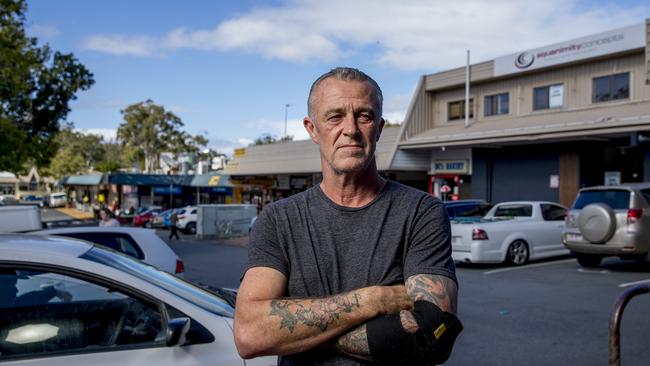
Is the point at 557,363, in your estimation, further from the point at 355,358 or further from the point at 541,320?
the point at 355,358

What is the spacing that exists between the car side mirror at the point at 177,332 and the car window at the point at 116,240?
451cm

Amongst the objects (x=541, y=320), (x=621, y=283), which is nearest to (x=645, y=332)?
(x=541, y=320)

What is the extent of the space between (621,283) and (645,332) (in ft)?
12.7

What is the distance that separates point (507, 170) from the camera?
22969 millimetres

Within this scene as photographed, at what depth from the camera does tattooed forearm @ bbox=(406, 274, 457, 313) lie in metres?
1.92

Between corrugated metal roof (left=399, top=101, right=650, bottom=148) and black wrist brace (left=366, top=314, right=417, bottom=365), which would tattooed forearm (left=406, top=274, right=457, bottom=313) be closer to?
A: black wrist brace (left=366, top=314, right=417, bottom=365)

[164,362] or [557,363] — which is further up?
[164,362]

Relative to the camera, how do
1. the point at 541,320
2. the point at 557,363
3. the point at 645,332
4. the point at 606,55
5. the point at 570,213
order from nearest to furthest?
the point at 557,363 → the point at 645,332 → the point at 541,320 → the point at 570,213 → the point at 606,55

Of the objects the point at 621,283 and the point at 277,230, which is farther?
the point at 621,283

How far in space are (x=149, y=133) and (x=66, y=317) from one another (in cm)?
6558

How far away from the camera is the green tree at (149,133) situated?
64.4 metres

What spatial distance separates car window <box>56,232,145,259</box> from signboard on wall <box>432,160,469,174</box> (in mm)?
19209

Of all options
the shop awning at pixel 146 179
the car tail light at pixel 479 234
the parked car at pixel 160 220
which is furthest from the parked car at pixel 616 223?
the shop awning at pixel 146 179

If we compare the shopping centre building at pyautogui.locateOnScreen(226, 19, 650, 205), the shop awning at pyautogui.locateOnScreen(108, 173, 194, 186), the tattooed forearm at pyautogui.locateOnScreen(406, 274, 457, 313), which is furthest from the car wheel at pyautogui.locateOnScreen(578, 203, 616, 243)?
the shop awning at pyautogui.locateOnScreen(108, 173, 194, 186)
